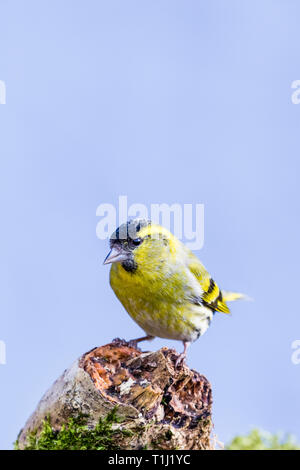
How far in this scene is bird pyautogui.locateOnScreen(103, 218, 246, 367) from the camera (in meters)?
4.87

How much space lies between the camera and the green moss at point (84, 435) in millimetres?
3027

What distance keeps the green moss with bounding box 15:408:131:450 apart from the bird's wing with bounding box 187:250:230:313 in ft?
7.80

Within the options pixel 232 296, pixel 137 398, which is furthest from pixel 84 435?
pixel 232 296

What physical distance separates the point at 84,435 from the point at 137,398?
12.5 inches

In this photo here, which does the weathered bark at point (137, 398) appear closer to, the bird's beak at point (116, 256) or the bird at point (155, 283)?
the bird's beak at point (116, 256)

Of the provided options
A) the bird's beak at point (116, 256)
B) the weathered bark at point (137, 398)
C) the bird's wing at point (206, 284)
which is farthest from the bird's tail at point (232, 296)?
the weathered bark at point (137, 398)

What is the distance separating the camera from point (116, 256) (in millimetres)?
4742

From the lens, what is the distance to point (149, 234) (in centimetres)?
504

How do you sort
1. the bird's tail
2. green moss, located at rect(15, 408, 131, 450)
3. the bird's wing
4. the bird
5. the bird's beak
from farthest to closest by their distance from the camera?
the bird's tail < the bird's wing < the bird < the bird's beak < green moss, located at rect(15, 408, 131, 450)

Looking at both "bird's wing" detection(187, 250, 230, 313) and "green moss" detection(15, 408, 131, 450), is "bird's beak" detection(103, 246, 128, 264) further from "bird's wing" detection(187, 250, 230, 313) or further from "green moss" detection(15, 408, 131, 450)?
"green moss" detection(15, 408, 131, 450)

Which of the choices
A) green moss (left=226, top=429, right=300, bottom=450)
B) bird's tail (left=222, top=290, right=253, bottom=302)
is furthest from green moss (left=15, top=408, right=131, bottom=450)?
bird's tail (left=222, top=290, right=253, bottom=302)

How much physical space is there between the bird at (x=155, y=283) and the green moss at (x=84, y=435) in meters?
1.75

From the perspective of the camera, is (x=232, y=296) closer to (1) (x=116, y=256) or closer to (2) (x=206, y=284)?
Answer: (2) (x=206, y=284)

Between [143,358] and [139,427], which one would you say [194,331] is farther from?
[139,427]
